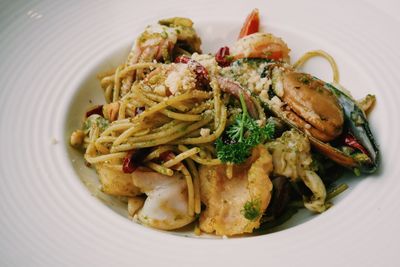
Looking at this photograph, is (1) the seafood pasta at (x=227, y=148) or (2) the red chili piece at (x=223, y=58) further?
(2) the red chili piece at (x=223, y=58)

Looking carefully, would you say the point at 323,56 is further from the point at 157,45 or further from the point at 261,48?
the point at 157,45

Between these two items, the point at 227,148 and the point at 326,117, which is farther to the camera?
the point at 326,117

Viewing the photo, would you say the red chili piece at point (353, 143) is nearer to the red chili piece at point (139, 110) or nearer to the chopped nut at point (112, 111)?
the red chili piece at point (139, 110)

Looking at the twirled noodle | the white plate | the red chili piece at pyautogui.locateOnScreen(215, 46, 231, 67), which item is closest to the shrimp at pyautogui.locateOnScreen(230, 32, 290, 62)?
the red chili piece at pyautogui.locateOnScreen(215, 46, 231, 67)

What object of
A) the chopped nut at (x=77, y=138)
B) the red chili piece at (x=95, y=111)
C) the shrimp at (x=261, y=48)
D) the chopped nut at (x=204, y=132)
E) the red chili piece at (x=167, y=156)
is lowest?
the chopped nut at (x=77, y=138)

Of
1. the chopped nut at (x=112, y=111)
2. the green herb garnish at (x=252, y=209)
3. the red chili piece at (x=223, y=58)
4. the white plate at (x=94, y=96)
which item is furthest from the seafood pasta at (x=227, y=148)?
the red chili piece at (x=223, y=58)

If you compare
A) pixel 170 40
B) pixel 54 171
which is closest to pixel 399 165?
pixel 170 40

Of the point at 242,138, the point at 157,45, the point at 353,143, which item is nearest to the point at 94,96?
the point at 157,45
